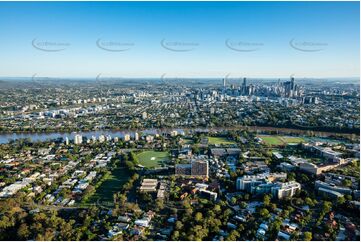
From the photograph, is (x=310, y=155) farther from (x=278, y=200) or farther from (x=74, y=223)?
(x=74, y=223)

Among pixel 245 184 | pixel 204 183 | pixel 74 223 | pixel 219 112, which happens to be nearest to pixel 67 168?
pixel 74 223

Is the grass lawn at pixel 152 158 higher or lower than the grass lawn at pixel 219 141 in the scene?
lower

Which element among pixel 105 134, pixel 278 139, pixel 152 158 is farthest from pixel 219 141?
pixel 105 134

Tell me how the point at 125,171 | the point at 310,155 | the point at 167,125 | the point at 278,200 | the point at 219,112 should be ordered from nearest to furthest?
the point at 278,200
the point at 125,171
the point at 310,155
the point at 167,125
the point at 219,112

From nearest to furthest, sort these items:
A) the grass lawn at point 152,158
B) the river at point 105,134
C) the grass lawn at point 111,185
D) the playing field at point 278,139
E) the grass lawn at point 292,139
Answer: the grass lawn at point 111,185
the grass lawn at point 152,158
the playing field at point 278,139
the grass lawn at point 292,139
the river at point 105,134

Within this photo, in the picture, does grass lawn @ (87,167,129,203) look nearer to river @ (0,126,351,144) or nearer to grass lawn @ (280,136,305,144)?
river @ (0,126,351,144)

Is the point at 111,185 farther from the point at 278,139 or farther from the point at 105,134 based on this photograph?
the point at 278,139

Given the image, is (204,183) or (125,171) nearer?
(204,183)

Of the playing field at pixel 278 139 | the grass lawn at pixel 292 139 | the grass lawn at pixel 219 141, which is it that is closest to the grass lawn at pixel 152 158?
the grass lawn at pixel 219 141

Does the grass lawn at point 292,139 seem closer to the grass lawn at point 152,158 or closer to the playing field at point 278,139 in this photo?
the playing field at point 278,139
